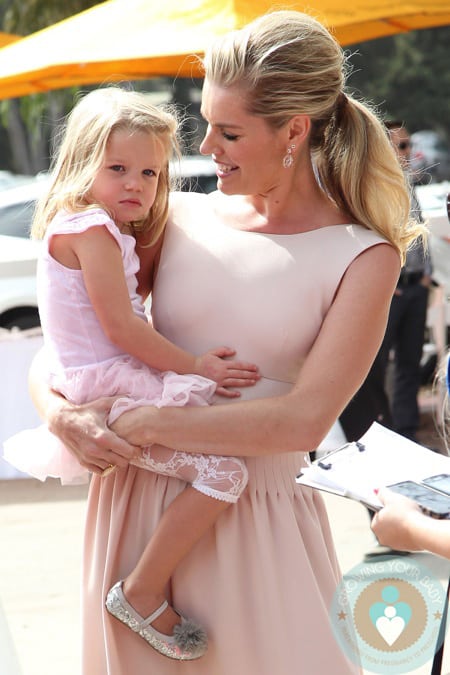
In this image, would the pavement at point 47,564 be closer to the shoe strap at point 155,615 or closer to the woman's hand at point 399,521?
the shoe strap at point 155,615

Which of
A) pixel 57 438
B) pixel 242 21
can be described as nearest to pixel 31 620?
pixel 57 438

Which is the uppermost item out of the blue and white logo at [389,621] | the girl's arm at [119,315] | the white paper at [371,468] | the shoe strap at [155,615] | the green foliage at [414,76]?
the girl's arm at [119,315]

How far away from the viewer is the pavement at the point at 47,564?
4.01m

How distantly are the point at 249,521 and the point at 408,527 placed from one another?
1.84 ft

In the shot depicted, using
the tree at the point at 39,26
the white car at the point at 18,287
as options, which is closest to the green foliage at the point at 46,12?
the tree at the point at 39,26

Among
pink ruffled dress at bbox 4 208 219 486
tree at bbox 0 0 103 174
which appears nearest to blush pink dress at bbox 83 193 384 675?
pink ruffled dress at bbox 4 208 219 486

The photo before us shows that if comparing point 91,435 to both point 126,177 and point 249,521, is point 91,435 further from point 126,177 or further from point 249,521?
point 126,177

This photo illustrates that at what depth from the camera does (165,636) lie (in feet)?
6.75

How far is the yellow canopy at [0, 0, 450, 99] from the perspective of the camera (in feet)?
18.7

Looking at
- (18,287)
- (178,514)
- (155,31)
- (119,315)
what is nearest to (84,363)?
(119,315)

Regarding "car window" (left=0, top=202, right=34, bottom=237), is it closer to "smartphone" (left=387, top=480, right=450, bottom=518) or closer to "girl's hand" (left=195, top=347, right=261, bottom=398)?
"girl's hand" (left=195, top=347, right=261, bottom=398)

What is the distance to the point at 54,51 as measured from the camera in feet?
20.9

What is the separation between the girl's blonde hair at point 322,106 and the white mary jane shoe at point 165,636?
894 millimetres

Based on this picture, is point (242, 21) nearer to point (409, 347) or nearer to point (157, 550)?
point (409, 347)
